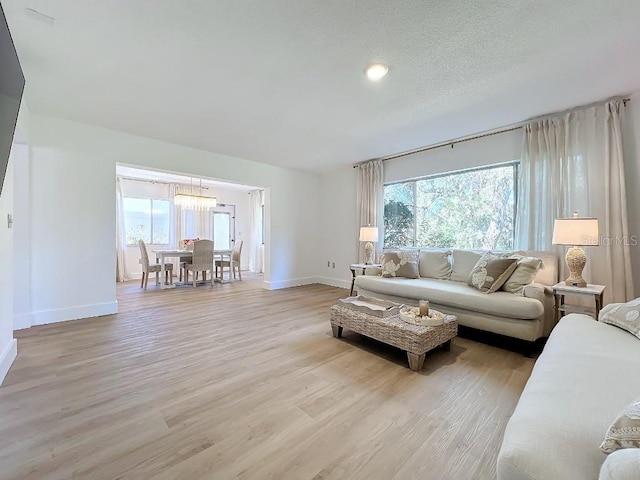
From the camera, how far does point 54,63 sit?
7.43 ft

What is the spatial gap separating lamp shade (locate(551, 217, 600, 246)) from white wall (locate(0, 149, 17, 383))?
4.71 meters

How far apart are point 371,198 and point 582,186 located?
286 centimetres

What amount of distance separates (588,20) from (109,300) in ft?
17.8

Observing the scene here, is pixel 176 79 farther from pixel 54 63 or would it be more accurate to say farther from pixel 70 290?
pixel 70 290

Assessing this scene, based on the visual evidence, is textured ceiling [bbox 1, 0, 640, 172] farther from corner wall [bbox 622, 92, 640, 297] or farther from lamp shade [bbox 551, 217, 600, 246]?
lamp shade [bbox 551, 217, 600, 246]

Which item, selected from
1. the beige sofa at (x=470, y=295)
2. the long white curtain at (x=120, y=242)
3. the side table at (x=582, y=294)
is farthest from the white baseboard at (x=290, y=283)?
the side table at (x=582, y=294)

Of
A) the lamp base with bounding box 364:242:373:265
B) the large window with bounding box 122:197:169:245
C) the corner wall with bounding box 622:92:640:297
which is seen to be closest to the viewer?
the corner wall with bounding box 622:92:640:297

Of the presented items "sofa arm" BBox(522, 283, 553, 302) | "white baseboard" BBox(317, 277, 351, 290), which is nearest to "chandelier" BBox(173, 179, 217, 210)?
"white baseboard" BBox(317, 277, 351, 290)

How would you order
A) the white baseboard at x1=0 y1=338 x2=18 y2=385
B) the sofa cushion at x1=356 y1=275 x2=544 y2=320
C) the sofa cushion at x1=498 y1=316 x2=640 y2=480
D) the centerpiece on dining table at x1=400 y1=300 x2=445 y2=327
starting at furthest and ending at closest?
the sofa cushion at x1=356 y1=275 x2=544 y2=320
the centerpiece on dining table at x1=400 y1=300 x2=445 y2=327
the white baseboard at x1=0 y1=338 x2=18 y2=385
the sofa cushion at x1=498 y1=316 x2=640 y2=480

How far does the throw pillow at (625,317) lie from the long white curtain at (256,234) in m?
7.48

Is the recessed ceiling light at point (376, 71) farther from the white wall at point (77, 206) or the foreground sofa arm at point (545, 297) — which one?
the white wall at point (77, 206)

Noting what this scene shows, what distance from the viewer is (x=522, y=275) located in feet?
9.45

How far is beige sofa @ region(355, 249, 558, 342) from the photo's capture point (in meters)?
2.55

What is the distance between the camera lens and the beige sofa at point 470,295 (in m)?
2.55
